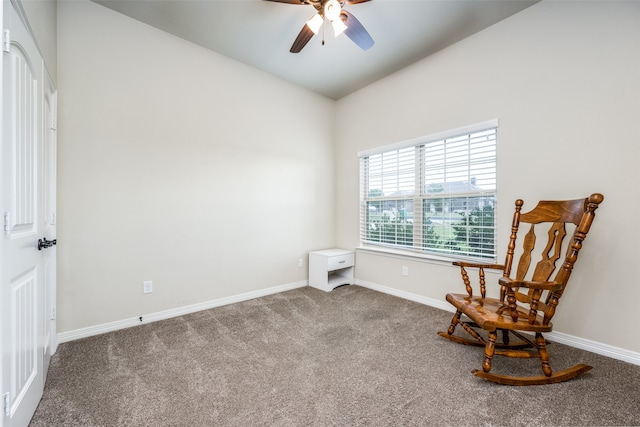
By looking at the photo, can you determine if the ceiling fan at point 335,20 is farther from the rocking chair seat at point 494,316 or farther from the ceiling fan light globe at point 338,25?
the rocking chair seat at point 494,316

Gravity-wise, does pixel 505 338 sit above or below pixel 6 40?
below

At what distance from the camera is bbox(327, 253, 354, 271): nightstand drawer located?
3594 mm

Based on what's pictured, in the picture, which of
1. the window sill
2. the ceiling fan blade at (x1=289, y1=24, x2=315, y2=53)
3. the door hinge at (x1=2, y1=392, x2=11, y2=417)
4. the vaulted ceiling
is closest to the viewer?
the door hinge at (x1=2, y1=392, x2=11, y2=417)

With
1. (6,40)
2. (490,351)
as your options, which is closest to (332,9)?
(6,40)

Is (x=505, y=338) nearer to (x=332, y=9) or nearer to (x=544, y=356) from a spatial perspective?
(x=544, y=356)

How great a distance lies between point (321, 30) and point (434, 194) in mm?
2068

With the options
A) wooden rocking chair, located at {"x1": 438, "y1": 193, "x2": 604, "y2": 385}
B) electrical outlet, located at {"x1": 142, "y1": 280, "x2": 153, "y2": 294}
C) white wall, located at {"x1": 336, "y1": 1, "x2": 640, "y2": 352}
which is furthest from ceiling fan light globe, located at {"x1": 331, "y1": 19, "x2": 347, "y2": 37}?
electrical outlet, located at {"x1": 142, "y1": 280, "x2": 153, "y2": 294}

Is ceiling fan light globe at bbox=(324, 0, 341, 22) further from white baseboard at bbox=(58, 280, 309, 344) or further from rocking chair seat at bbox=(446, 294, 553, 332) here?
white baseboard at bbox=(58, 280, 309, 344)

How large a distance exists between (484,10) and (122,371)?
397 centimetres

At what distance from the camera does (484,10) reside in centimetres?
238

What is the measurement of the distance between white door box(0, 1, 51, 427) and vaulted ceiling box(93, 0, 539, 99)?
1383 millimetres

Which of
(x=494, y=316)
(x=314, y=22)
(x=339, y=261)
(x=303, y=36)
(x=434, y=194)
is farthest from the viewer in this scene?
(x=339, y=261)

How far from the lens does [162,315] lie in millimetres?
2660

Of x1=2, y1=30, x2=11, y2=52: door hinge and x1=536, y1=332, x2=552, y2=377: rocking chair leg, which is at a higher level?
x1=2, y1=30, x2=11, y2=52: door hinge
